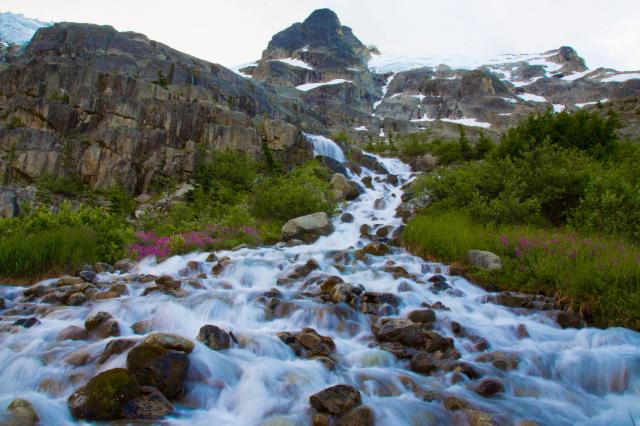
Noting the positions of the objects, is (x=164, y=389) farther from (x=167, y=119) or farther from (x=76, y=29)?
(x=76, y=29)

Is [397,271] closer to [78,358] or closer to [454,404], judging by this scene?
[454,404]

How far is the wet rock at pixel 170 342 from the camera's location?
4.41 meters

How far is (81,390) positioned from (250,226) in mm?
9777

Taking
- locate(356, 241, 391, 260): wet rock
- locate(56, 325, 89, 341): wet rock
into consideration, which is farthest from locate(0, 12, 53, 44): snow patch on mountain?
locate(56, 325, 89, 341): wet rock

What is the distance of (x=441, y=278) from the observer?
841 cm

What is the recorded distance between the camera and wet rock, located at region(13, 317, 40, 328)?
5.56 m

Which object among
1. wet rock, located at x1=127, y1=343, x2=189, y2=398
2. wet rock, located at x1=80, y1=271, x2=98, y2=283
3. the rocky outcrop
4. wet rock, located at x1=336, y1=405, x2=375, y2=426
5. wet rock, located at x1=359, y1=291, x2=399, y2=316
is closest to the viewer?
wet rock, located at x1=336, y1=405, x2=375, y2=426

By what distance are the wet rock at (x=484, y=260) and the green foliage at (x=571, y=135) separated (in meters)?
7.89

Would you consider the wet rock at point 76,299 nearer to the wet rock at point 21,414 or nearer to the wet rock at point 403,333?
the wet rock at point 21,414

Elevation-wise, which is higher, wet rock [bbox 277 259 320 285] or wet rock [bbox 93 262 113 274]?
wet rock [bbox 93 262 113 274]

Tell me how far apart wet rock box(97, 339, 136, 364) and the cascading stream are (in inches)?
3.4

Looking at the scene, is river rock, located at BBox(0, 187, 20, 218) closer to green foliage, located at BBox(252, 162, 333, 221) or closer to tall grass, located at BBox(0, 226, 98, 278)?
tall grass, located at BBox(0, 226, 98, 278)

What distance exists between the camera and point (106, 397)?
142 inches

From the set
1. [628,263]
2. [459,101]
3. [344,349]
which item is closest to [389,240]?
[628,263]
